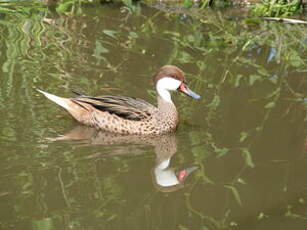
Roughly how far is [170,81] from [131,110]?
591 millimetres

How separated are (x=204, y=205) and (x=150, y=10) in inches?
285

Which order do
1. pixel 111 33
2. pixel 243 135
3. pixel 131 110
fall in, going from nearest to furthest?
pixel 243 135
pixel 131 110
pixel 111 33

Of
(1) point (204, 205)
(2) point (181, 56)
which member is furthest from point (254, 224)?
(2) point (181, 56)

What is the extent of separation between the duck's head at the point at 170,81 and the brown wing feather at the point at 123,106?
25cm

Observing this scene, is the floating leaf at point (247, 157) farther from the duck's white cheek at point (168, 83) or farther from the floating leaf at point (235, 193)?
the duck's white cheek at point (168, 83)

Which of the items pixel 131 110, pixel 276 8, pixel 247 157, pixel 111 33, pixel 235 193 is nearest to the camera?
pixel 235 193

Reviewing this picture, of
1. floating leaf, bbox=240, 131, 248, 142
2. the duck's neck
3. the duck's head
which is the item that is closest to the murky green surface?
floating leaf, bbox=240, 131, 248, 142

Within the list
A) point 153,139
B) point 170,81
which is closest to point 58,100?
point 153,139

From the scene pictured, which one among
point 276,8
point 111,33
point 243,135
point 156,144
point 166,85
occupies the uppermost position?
point 276,8

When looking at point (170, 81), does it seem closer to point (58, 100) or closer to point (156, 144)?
point (156, 144)

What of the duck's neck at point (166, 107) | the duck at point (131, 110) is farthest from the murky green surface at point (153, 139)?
the duck's neck at point (166, 107)

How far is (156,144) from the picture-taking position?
28.6 ft

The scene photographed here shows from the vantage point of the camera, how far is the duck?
892 centimetres

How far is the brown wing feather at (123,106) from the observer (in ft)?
29.3
